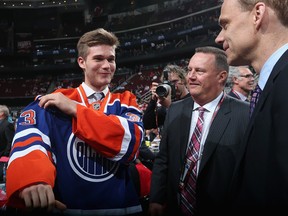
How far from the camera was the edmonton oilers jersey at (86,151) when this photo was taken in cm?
130

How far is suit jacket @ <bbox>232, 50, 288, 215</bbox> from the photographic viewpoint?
31.6 inches

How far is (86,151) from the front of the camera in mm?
1413

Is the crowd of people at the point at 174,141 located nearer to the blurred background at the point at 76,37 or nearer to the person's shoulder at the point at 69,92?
the person's shoulder at the point at 69,92

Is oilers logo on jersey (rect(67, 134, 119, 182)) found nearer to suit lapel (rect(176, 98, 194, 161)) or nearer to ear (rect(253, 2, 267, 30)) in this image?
suit lapel (rect(176, 98, 194, 161))

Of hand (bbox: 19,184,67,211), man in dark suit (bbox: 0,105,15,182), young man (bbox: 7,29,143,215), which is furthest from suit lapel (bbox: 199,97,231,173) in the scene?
man in dark suit (bbox: 0,105,15,182)

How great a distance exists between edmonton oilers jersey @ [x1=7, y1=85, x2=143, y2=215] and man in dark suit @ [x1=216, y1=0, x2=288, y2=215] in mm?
580

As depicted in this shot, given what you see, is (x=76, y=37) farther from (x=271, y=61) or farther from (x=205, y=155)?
(x=271, y=61)

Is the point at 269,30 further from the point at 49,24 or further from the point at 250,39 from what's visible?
the point at 49,24

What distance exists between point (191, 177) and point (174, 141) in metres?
0.27

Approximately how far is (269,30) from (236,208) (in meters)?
0.65

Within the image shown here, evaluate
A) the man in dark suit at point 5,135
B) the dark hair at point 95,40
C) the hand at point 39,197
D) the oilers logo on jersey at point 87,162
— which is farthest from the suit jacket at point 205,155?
the man in dark suit at point 5,135

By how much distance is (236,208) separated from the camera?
3.09 feet

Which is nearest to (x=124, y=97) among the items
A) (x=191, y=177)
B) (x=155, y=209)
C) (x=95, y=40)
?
(x=95, y=40)

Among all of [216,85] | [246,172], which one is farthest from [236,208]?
[216,85]
